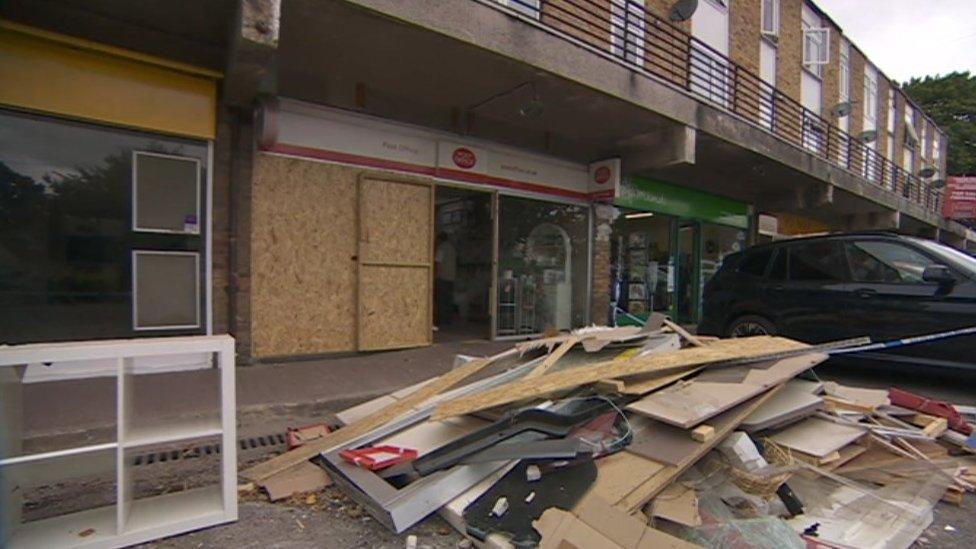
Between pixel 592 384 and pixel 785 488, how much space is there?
1.20 metres

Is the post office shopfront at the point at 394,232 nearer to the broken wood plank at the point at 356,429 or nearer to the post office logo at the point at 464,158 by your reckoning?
the post office logo at the point at 464,158

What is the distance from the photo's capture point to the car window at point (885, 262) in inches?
212

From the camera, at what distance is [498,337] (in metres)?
8.33

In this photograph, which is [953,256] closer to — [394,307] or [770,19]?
[394,307]

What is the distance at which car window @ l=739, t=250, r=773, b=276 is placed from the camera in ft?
22.2

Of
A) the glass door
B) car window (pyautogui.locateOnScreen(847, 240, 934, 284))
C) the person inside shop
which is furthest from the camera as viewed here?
the glass door

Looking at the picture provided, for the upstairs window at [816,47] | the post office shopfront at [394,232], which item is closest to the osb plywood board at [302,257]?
the post office shopfront at [394,232]

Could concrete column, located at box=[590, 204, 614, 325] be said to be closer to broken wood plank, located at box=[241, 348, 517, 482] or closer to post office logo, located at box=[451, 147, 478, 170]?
post office logo, located at box=[451, 147, 478, 170]

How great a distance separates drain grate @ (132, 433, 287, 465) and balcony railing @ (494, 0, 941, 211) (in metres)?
5.49

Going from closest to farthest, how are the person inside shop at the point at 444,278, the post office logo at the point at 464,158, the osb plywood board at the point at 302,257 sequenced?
the osb plywood board at the point at 302,257
the post office logo at the point at 464,158
the person inside shop at the point at 444,278

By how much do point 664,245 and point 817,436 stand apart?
8278 millimetres

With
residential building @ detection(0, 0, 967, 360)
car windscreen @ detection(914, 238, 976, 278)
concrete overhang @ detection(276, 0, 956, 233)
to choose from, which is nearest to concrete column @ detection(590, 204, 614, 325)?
residential building @ detection(0, 0, 967, 360)

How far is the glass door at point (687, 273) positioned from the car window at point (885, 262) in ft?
17.9

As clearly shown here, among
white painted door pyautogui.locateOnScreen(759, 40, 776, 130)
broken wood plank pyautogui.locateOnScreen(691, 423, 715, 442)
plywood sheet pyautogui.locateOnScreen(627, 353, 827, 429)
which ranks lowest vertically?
broken wood plank pyautogui.locateOnScreen(691, 423, 715, 442)
